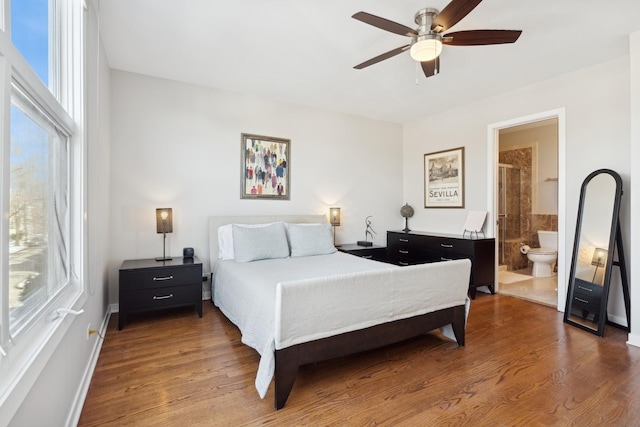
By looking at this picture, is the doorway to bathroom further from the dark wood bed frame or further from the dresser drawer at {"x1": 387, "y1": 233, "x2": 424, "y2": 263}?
the dark wood bed frame

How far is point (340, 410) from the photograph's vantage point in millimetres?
1775

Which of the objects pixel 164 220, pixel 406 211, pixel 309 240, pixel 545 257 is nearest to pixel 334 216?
pixel 309 240

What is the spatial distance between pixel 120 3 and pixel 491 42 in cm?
267

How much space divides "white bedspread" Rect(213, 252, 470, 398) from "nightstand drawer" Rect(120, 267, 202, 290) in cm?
44

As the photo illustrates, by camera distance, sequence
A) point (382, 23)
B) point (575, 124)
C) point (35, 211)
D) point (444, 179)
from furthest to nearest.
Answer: point (444, 179), point (575, 124), point (382, 23), point (35, 211)

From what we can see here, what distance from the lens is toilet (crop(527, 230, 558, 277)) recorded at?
16.4ft

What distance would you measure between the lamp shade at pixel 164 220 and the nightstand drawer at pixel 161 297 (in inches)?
26.2

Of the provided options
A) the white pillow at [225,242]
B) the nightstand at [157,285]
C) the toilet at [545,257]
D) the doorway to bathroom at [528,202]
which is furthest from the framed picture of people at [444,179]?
the nightstand at [157,285]

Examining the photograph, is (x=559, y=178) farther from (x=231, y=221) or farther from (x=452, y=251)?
(x=231, y=221)

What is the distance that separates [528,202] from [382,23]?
523 cm

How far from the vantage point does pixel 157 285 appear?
3.06 meters

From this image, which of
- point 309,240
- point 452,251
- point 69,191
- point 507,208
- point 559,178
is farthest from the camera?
point 507,208

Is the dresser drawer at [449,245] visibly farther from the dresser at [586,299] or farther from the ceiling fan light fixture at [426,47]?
the ceiling fan light fixture at [426,47]

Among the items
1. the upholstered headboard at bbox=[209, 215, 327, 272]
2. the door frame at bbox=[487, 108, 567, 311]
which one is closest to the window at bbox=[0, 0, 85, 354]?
the upholstered headboard at bbox=[209, 215, 327, 272]
